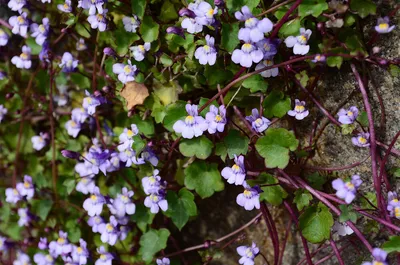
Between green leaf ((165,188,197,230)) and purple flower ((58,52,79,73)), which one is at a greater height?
purple flower ((58,52,79,73))

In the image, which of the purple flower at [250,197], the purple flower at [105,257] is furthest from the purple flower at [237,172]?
the purple flower at [105,257]

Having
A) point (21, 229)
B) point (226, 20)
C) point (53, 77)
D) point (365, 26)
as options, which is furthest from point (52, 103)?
point (365, 26)

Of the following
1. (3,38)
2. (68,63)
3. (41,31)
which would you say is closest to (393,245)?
(68,63)

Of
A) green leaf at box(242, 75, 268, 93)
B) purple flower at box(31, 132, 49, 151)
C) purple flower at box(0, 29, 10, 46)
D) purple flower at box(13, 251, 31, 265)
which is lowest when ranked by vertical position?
purple flower at box(13, 251, 31, 265)

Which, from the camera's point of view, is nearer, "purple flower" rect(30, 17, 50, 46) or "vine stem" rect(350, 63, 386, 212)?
"vine stem" rect(350, 63, 386, 212)

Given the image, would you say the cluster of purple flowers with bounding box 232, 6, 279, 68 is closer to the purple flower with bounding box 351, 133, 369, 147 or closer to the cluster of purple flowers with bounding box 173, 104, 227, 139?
the cluster of purple flowers with bounding box 173, 104, 227, 139

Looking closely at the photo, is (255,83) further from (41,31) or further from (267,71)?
(41,31)

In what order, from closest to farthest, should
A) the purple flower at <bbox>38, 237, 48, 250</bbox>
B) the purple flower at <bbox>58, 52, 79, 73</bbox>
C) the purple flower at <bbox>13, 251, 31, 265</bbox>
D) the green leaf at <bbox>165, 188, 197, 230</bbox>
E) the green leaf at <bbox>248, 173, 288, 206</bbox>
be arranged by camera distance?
the green leaf at <bbox>248, 173, 288, 206</bbox>, the green leaf at <bbox>165, 188, 197, 230</bbox>, the purple flower at <bbox>58, 52, 79, 73</bbox>, the purple flower at <bbox>38, 237, 48, 250</bbox>, the purple flower at <bbox>13, 251, 31, 265</bbox>

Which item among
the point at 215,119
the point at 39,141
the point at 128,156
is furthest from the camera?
the point at 39,141

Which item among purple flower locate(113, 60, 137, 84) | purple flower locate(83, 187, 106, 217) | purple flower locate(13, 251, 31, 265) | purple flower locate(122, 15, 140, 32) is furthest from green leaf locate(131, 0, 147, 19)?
purple flower locate(13, 251, 31, 265)
